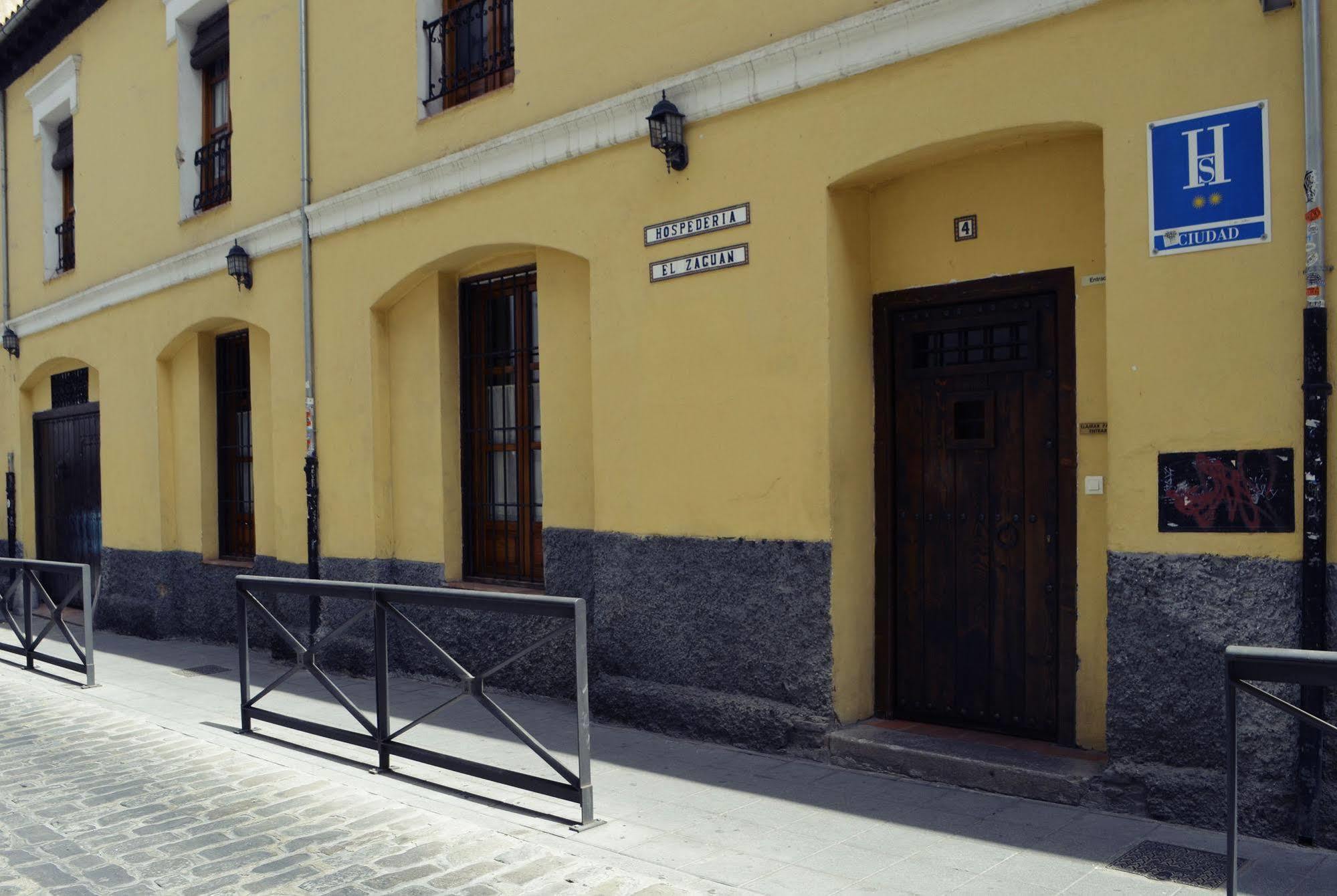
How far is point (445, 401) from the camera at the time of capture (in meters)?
8.58

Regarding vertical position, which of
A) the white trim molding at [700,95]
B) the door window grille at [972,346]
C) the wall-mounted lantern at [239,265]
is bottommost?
the door window grille at [972,346]

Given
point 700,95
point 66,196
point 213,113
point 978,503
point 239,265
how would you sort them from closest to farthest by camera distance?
point 978,503 < point 700,95 < point 239,265 < point 213,113 < point 66,196

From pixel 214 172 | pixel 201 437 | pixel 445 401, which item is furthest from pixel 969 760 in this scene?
pixel 214 172

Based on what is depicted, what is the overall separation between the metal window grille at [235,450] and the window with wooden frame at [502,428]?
3.72 meters

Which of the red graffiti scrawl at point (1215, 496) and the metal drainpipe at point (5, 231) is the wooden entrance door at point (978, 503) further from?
the metal drainpipe at point (5, 231)

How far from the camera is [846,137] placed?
575cm

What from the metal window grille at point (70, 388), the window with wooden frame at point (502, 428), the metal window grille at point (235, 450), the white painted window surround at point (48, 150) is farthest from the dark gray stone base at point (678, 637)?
the white painted window surround at point (48, 150)

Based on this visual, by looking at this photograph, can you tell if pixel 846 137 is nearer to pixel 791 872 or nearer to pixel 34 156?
pixel 791 872

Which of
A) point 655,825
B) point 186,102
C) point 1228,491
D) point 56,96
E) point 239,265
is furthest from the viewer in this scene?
point 56,96

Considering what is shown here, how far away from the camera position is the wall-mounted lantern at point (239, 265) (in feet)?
33.4

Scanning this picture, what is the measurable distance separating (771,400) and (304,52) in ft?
19.7

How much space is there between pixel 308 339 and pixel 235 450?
100 inches

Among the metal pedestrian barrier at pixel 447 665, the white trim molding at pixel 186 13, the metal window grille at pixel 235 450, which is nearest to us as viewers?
the metal pedestrian barrier at pixel 447 665

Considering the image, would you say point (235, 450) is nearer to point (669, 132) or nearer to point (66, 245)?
point (66, 245)
